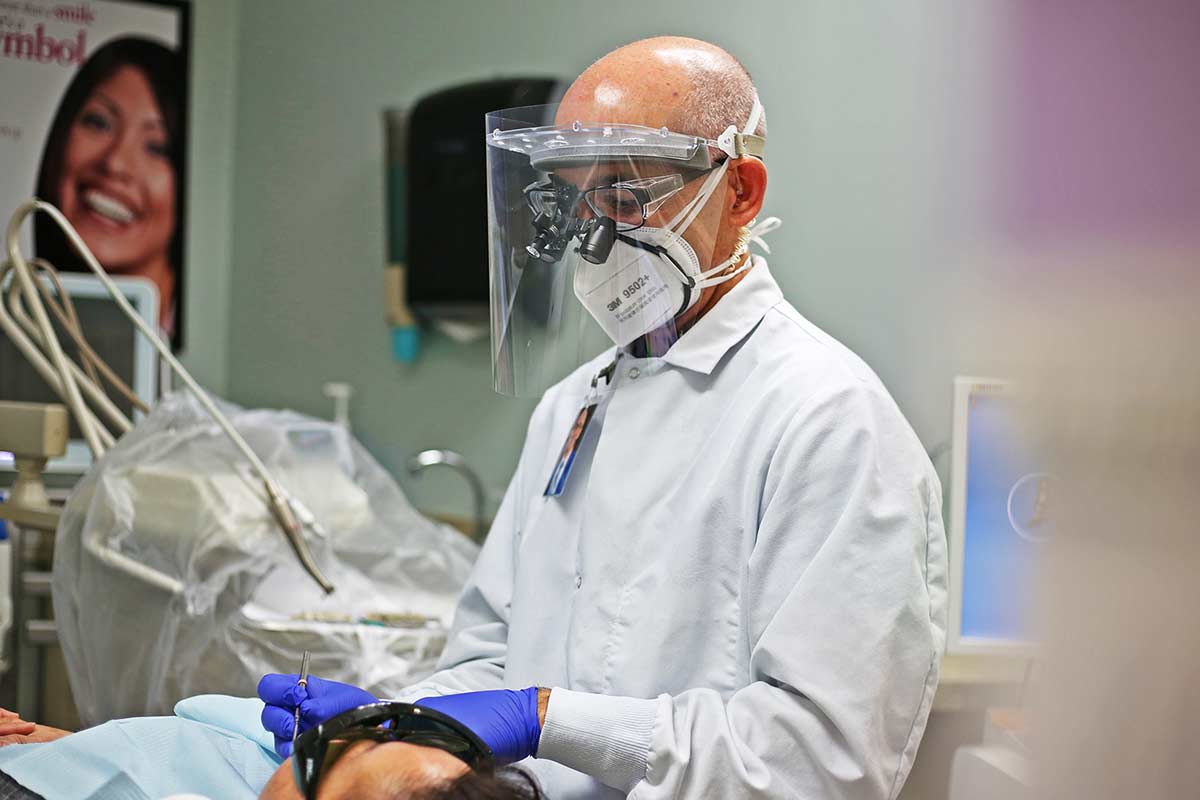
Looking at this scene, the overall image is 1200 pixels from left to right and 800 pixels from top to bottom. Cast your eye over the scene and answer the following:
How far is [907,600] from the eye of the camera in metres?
1.05

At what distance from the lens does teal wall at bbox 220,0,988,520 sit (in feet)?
5.71

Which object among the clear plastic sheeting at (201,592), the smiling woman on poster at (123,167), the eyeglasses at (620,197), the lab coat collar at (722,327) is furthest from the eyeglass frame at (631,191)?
the smiling woman on poster at (123,167)

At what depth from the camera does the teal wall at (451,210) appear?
174 centimetres

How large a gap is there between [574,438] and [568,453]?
0.07 ft

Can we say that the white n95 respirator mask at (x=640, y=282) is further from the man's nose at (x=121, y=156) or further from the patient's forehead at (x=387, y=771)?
the man's nose at (x=121, y=156)

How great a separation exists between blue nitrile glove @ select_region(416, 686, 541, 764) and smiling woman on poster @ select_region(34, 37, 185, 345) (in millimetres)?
3084

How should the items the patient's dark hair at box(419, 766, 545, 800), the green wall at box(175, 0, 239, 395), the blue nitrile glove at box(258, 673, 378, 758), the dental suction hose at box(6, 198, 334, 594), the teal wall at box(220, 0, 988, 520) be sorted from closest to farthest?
the patient's dark hair at box(419, 766, 545, 800) → the blue nitrile glove at box(258, 673, 378, 758) → the teal wall at box(220, 0, 988, 520) → the dental suction hose at box(6, 198, 334, 594) → the green wall at box(175, 0, 239, 395)

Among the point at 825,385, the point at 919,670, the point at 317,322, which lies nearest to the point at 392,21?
the point at 317,322

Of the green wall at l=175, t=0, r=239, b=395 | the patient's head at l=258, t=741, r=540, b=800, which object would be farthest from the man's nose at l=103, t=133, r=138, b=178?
the patient's head at l=258, t=741, r=540, b=800

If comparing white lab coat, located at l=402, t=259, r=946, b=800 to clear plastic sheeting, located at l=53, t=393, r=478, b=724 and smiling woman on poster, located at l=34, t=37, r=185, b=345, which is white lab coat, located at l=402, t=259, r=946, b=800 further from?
smiling woman on poster, located at l=34, t=37, r=185, b=345

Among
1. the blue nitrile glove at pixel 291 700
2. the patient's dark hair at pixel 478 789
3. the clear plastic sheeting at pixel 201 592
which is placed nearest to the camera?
the patient's dark hair at pixel 478 789

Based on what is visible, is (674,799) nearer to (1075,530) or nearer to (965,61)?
(1075,530)

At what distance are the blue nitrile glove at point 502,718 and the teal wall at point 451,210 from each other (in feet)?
1.90

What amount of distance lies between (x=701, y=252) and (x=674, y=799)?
0.57 metres
